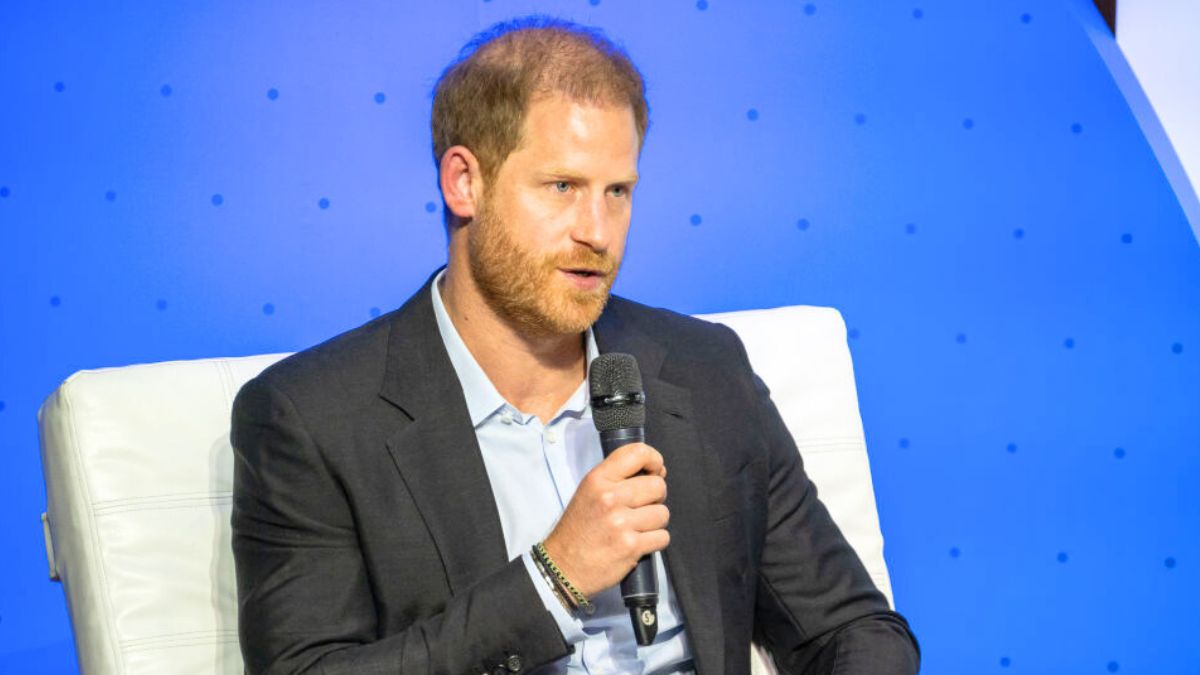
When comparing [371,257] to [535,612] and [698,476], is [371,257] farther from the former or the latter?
[535,612]

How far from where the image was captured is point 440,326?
1935 mm

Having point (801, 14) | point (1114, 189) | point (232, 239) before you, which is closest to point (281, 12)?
point (232, 239)

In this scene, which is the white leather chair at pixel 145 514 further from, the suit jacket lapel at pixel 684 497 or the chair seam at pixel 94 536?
the suit jacket lapel at pixel 684 497

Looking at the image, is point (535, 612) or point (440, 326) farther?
point (440, 326)

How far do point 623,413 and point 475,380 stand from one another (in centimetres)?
38

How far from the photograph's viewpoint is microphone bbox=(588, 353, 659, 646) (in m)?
1.52

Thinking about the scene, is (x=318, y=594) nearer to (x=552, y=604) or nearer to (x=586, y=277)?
(x=552, y=604)

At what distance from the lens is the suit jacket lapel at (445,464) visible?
1744 mm

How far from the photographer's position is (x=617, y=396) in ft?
5.08

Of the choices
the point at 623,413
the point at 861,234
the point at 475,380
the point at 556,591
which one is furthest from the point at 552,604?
the point at 861,234

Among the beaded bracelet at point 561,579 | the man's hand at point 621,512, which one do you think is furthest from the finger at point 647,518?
the beaded bracelet at point 561,579

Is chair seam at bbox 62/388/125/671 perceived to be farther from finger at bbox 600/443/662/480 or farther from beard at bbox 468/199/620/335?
finger at bbox 600/443/662/480

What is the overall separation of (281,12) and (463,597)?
4.21 feet

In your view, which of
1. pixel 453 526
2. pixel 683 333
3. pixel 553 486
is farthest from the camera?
pixel 683 333
